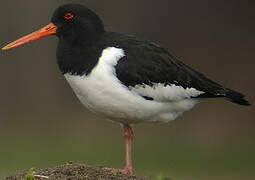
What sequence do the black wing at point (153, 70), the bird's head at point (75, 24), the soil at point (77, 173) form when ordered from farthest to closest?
the bird's head at point (75, 24), the black wing at point (153, 70), the soil at point (77, 173)

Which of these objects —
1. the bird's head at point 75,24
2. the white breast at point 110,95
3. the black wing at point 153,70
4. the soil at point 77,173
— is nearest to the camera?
the soil at point 77,173

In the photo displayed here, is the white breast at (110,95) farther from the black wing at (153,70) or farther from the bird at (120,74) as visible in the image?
the black wing at (153,70)

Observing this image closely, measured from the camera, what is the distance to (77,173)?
6.27m

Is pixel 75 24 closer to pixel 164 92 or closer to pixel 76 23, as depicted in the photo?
pixel 76 23

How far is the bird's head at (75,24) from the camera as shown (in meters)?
7.13

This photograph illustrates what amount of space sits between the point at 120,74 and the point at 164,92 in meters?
0.61

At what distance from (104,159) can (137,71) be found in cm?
608

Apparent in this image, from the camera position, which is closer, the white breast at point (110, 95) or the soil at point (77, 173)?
the soil at point (77, 173)

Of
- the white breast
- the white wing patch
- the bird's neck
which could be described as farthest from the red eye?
the white wing patch

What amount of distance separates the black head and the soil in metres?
1.52

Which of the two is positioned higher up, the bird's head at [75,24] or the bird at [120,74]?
the bird's head at [75,24]

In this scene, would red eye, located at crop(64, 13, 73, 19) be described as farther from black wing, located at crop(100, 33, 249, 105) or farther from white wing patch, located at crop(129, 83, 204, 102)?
white wing patch, located at crop(129, 83, 204, 102)

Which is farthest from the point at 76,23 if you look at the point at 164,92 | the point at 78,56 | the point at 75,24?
the point at 164,92

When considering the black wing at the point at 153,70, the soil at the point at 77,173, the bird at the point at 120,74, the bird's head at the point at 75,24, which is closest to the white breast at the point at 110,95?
the bird at the point at 120,74
